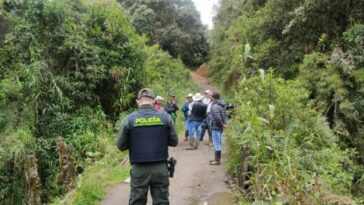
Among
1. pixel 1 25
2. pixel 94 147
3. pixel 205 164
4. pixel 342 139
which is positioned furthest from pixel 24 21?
pixel 342 139

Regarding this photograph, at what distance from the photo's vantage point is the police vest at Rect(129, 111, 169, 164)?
5.47 meters

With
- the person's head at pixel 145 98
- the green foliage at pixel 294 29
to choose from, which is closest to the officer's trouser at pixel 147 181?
the person's head at pixel 145 98

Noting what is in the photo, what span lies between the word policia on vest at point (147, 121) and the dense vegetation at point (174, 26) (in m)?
26.7

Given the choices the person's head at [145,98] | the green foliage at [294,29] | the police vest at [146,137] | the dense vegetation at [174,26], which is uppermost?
the dense vegetation at [174,26]

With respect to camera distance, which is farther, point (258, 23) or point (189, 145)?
point (258, 23)

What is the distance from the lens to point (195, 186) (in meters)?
9.49

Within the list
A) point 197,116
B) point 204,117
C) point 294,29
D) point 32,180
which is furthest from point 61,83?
point 294,29

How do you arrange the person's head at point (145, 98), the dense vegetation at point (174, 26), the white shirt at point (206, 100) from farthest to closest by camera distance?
the dense vegetation at point (174, 26) → the white shirt at point (206, 100) → the person's head at point (145, 98)

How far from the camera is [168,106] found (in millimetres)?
13883

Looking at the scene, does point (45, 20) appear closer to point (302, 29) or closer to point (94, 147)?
point (94, 147)

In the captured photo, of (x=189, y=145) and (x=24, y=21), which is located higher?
(x=24, y=21)

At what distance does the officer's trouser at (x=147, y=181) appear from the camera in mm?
5527

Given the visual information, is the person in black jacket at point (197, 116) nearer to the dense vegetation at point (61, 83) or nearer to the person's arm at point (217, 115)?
the person's arm at point (217, 115)

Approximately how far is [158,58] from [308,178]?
2146cm
